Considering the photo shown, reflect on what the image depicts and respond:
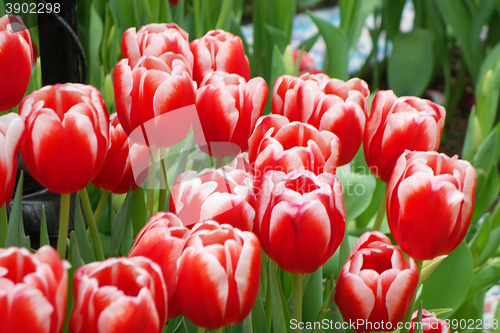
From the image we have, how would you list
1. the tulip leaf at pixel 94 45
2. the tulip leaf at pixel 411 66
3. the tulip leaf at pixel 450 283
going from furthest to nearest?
the tulip leaf at pixel 411 66 < the tulip leaf at pixel 94 45 < the tulip leaf at pixel 450 283

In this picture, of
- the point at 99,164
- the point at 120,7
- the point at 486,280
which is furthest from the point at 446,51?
the point at 99,164

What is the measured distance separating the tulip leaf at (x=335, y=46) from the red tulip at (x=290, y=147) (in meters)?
0.88

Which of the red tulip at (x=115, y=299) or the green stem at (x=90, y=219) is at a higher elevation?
the red tulip at (x=115, y=299)

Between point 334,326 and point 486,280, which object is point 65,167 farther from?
point 486,280

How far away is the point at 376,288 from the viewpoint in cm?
34

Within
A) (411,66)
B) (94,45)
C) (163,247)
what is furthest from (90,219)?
(411,66)

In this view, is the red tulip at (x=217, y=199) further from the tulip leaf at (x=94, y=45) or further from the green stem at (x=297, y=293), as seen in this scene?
the tulip leaf at (x=94, y=45)

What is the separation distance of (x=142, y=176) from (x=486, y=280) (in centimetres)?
54

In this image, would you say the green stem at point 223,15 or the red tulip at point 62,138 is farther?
the green stem at point 223,15

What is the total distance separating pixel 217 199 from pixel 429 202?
0.47 ft

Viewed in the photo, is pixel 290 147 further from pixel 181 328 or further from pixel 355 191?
pixel 355 191

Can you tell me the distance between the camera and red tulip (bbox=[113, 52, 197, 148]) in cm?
37

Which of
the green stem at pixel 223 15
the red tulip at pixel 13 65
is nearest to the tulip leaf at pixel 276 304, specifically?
the red tulip at pixel 13 65

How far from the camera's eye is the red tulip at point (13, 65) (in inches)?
14.7
